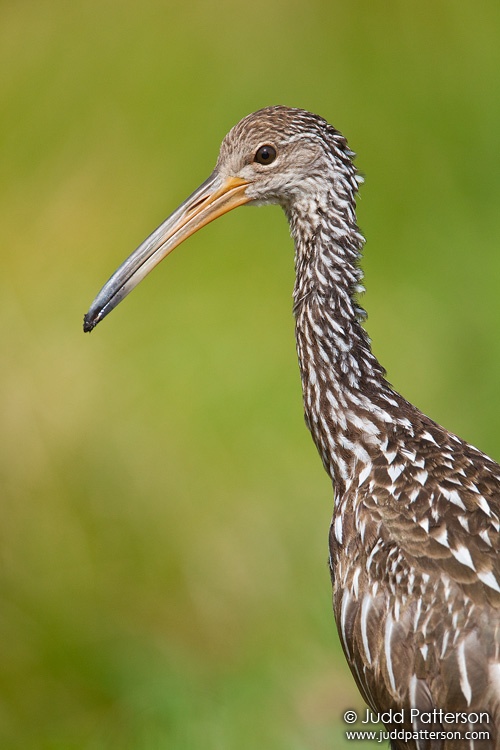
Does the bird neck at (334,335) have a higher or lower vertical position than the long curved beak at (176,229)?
lower

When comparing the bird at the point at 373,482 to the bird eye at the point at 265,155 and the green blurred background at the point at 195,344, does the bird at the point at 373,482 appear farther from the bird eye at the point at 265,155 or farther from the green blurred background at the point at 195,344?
the green blurred background at the point at 195,344

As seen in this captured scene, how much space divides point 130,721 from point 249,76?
550 centimetres

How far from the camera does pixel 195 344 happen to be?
33.0 feet

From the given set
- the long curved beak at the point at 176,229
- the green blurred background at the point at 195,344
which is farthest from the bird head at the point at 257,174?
the green blurred background at the point at 195,344

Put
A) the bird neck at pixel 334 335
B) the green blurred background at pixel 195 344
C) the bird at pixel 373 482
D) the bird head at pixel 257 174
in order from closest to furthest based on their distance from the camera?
1. the bird at pixel 373 482
2. the bird neck at pixel 334 335
3. the bird head at pixel 257 174
4. the green blurred background at pixel 195 344

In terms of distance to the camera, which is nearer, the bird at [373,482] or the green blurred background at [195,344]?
the bird at [373,482]

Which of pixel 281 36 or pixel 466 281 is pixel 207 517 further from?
pixel 281 36

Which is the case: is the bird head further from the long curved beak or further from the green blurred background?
the green blurred background

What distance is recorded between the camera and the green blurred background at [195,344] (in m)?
8.78

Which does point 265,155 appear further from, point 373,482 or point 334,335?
point 373,482


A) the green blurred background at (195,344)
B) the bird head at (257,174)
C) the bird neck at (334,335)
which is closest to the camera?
the bird neck at (334,335)

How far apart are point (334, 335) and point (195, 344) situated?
5207 mm

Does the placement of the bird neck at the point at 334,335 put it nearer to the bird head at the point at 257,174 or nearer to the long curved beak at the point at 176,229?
the bird head at the point at 257,174

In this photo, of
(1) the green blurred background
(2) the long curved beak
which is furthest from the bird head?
(1) the green blurred background
